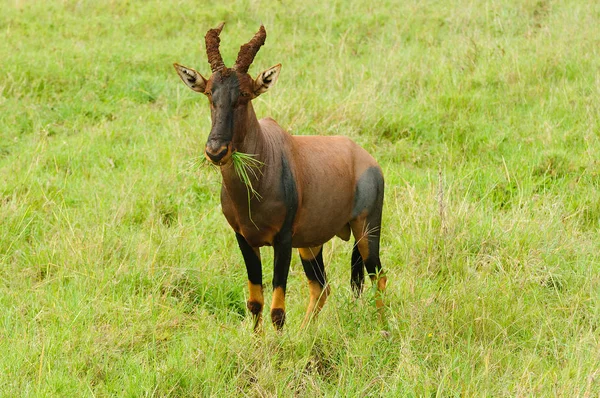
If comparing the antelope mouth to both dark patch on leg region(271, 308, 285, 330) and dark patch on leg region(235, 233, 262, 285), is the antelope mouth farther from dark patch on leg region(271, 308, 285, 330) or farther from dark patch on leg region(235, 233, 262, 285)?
dark patch on leg region(271, 308, 285, 330)

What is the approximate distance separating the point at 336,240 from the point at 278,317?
1.76m

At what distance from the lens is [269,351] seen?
4891mm

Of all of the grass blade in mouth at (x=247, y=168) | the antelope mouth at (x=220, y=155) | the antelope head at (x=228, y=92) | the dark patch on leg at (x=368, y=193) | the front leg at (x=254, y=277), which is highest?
the antelope head at (x=228, y=92)

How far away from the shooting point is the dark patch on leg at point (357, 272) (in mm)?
5941

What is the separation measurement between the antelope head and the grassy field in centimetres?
65

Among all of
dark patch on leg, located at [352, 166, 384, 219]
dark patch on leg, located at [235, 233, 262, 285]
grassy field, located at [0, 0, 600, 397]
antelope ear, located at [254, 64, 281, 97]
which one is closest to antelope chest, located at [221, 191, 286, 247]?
dark patch on leg, located at [235, 233, 262, 285]

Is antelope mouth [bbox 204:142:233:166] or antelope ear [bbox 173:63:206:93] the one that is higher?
antelope ear [bbox 173:63:206:93]

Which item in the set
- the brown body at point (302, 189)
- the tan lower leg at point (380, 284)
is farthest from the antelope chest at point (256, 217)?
the tan lower leg at point (380, 284)

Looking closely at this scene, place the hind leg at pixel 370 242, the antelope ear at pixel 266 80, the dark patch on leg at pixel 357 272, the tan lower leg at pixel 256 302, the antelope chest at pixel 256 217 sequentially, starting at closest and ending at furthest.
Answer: the antelope ear at pixel 266 80
the antelope chest at pixel 256 217
the tan lower leg at pixel 256 302
the hind leg at pixel 370 242
the dark patch on leg at pixel 357 272

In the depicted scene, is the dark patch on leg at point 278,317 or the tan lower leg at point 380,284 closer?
the dark patch on leg at point 278,317

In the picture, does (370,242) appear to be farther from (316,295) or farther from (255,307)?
(255,307)

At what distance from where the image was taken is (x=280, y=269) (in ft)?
16.9

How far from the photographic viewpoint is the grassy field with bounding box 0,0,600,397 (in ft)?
15.9

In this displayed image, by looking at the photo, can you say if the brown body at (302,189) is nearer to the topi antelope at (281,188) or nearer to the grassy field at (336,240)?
the topi antelope at (281,188)
